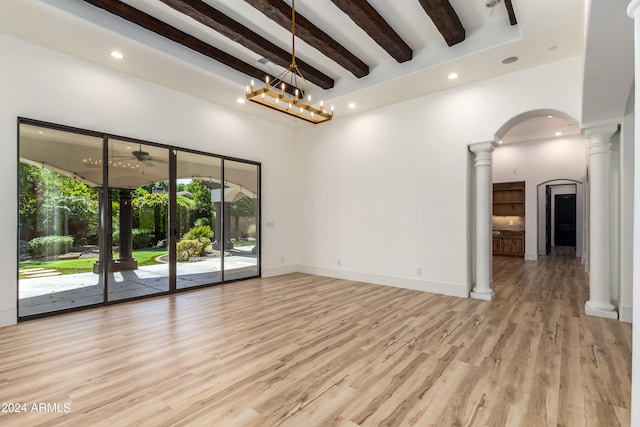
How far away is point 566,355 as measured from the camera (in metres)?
3.11

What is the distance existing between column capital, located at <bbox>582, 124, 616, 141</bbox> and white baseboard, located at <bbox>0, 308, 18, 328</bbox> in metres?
8.17

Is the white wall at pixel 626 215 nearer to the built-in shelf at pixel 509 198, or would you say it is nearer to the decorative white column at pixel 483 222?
the decorative white column at pixel 483 222

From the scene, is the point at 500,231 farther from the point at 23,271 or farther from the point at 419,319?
the point at 23,271

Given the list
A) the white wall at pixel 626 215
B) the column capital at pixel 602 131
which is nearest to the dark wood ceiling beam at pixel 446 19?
the column capital at pixel 602 131

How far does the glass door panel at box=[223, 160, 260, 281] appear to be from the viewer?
657 cm

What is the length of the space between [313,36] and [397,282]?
4553mm

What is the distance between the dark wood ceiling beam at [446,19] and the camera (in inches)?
149

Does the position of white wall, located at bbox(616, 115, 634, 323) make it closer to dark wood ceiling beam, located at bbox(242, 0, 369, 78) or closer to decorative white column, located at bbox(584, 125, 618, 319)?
decorative white column, located at bbox(584, 125, 618, 319)

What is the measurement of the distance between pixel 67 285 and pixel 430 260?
5974mm

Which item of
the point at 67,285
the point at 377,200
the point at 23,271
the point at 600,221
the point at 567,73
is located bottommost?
the point at 67,285

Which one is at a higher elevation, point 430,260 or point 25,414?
point 430,260

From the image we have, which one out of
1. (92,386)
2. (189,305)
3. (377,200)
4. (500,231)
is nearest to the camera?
(92,386)

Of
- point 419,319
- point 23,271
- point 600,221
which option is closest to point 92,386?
point 23,271

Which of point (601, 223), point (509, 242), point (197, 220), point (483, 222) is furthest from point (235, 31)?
point (509, 242)
